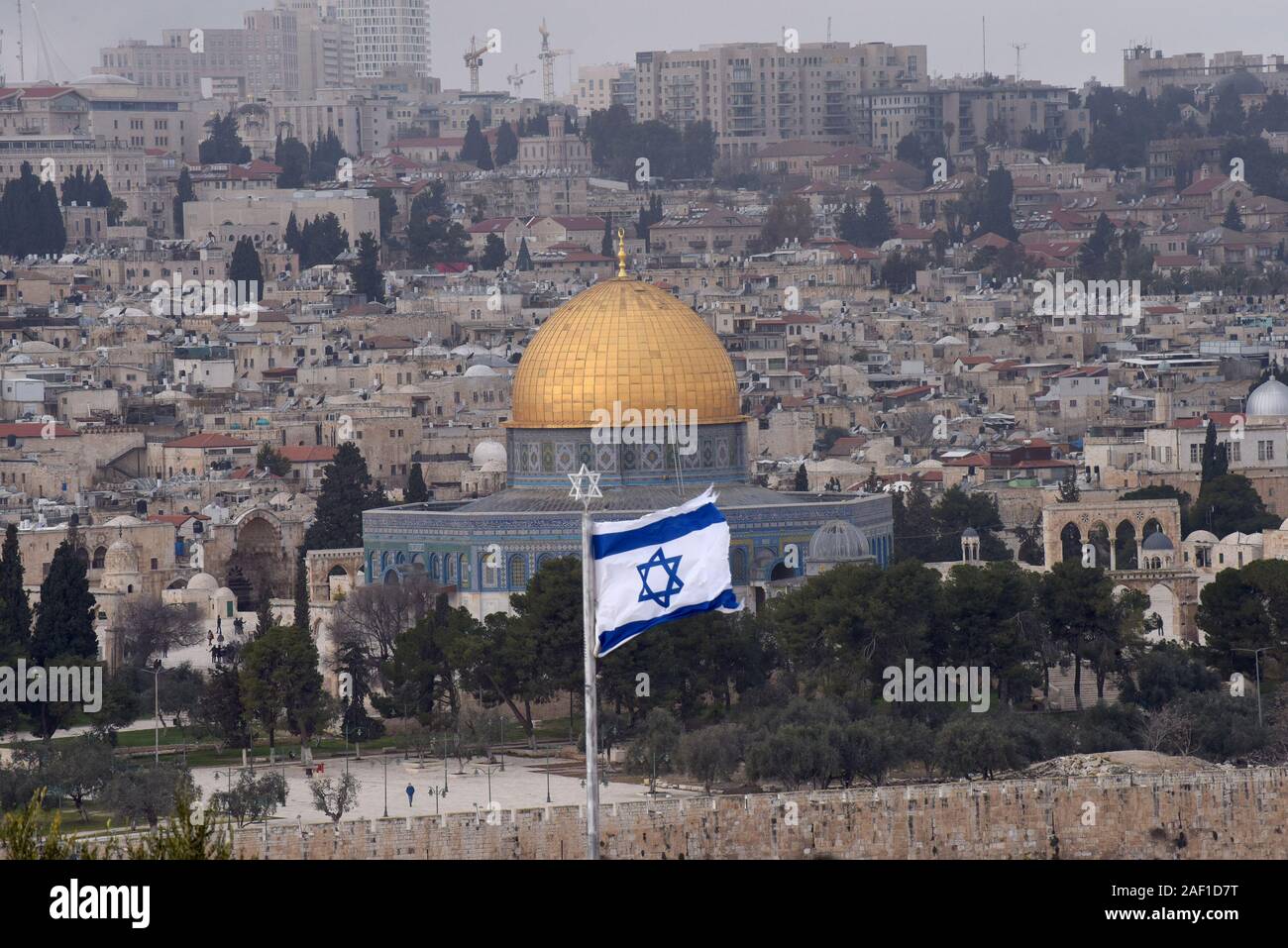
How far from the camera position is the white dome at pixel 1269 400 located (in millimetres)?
78375

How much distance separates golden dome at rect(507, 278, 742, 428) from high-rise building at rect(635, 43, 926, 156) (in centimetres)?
10875

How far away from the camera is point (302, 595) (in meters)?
59.4

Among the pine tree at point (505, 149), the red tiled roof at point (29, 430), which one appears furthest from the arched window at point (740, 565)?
the pine tree at point (505, 149)

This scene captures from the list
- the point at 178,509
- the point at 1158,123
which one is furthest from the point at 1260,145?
the point at 178,509

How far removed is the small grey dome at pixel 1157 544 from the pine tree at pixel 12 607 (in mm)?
15556

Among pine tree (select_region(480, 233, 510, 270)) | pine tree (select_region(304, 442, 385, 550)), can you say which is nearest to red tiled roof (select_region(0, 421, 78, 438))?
pine tree (select_region(304, 442, 385, 550))

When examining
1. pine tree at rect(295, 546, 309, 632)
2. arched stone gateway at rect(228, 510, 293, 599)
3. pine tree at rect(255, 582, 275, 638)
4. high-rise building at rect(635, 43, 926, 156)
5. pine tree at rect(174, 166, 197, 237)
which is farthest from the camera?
high-rise building at rect(635, 43, 926, 156)

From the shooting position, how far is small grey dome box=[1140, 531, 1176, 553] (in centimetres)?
6112

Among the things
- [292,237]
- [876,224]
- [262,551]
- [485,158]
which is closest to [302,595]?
[262,551]

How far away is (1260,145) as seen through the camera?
152375mm

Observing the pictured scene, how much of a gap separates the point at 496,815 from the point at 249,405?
154 feet

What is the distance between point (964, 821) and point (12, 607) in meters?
16.4

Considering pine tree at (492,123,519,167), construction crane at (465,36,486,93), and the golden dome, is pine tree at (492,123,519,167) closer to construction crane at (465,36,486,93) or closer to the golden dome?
construction crane at (465,36,486,93)

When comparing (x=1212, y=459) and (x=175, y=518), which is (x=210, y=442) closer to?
(x=175, y=518)
